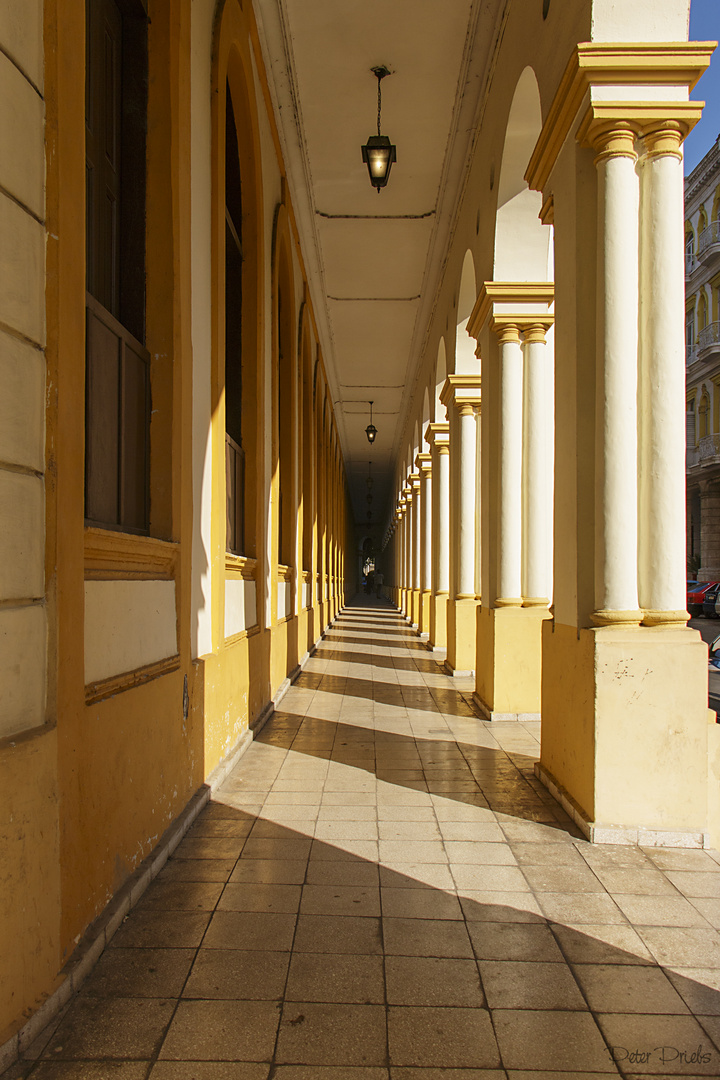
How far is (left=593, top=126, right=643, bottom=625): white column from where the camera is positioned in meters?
4.23

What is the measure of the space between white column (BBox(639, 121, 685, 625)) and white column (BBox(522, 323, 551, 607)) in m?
2.97

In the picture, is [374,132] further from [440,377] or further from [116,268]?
[116,268]

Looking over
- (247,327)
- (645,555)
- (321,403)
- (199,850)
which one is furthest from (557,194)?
(321,403)

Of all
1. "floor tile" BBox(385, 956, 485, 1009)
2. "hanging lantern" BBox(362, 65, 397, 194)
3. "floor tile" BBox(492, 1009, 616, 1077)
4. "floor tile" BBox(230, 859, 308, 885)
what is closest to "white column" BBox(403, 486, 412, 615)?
"hanging lantern" BBox(362, 65, 397, 194)

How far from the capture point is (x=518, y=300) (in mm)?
7340

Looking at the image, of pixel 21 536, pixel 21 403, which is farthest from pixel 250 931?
pixel 21 403

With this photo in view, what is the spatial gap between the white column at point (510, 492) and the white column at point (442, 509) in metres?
5.81

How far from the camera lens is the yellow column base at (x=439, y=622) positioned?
43.6 ft

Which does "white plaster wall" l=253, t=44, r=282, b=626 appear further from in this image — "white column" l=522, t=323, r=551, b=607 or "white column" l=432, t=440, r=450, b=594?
"white column" l=432, t=440, r=450, b=594

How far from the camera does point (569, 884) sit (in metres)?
3.49

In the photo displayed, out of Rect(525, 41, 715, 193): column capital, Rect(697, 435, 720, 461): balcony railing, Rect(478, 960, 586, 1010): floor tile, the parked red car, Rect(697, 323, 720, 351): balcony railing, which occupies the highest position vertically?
Rect(697, 323, 720, 351): balcony railing

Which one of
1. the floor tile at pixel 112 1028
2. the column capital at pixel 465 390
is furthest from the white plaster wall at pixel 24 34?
the column capital at pixel 465 390

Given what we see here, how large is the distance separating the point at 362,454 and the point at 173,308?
2725 centimetres

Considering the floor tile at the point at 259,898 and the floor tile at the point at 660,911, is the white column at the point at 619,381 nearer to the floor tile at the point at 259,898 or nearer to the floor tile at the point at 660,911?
the floor tile at the point at 660,911
